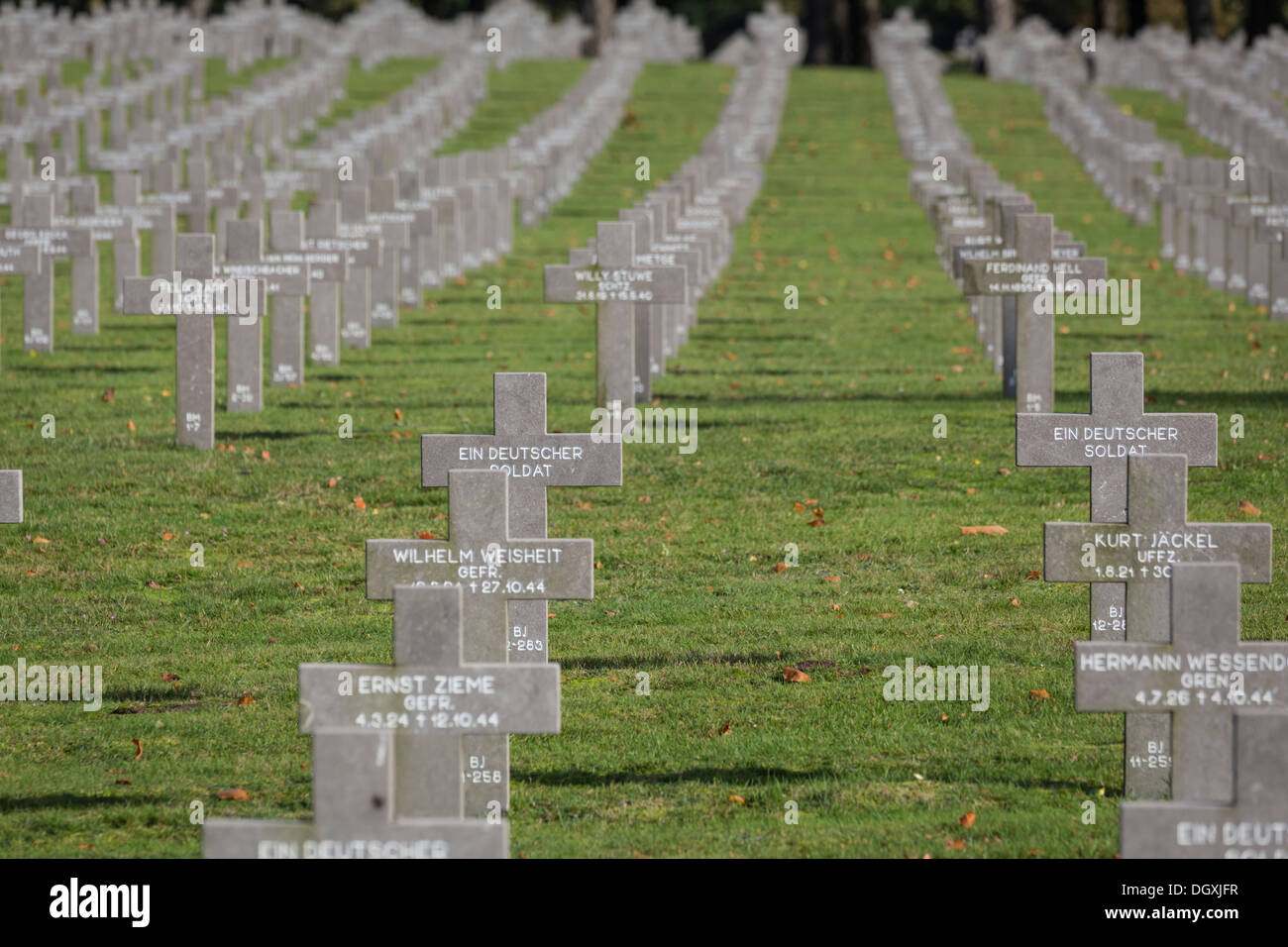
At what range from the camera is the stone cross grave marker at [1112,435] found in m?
8.94

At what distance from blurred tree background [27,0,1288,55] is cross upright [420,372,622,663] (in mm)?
48334

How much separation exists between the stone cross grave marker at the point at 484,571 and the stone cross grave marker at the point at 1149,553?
1807 mm

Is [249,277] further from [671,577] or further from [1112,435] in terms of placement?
[1112,435]

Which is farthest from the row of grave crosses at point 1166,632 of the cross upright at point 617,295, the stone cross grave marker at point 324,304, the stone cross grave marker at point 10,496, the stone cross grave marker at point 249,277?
the stone cross grave marker at point 324,304

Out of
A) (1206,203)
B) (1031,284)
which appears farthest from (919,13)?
(1031,284)

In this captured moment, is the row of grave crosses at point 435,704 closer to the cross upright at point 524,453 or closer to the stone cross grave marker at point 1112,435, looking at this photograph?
the cross upright at point 524,453

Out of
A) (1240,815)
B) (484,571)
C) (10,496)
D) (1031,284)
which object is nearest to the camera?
(1240,815)

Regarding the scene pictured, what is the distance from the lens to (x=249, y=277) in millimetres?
15273

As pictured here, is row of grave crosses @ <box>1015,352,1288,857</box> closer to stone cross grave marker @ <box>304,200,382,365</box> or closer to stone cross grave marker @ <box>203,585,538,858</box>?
stone cross grave marker @ <box>203,585,538,858</box>

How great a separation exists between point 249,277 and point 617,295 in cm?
261

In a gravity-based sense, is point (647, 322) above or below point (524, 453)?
above

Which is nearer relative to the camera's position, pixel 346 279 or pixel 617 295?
pixel 617 295

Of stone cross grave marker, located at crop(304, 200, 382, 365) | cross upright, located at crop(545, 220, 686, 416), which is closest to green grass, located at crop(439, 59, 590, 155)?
stone cross grave marker, located at crop(304, 200, 382, 365)

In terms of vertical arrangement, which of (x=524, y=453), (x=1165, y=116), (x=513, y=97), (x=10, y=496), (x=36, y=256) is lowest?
(x=10, y=496)
